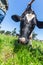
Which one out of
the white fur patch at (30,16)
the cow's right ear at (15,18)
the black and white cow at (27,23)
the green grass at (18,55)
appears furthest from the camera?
the cow's right ear at (15,18)

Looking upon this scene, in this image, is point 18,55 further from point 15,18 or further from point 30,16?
point 15,18

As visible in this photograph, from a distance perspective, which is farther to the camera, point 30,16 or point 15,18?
point 15,18

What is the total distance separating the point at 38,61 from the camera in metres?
11.9

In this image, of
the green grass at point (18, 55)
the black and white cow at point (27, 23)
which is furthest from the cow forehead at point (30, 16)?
the green grass at point (18, 55)

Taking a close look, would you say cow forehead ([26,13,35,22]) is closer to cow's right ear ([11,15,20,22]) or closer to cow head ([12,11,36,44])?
cow head ([12,11,36,44])

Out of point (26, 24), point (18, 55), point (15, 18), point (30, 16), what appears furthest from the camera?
point (15, 18)

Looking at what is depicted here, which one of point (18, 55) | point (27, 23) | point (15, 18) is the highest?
point (27, 23)

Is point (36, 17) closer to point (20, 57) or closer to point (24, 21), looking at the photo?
point (24, 21)

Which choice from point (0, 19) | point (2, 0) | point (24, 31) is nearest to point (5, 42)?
point (24, 31)

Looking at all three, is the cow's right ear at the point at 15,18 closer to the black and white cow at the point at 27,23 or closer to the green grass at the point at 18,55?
the black and white cow at the point at 27,23

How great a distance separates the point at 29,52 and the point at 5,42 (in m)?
1.56

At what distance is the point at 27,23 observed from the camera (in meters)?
13.6

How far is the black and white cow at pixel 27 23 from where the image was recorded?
13180 millimetres

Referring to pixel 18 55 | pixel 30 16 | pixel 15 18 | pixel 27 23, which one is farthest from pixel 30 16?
pixel 18 55
